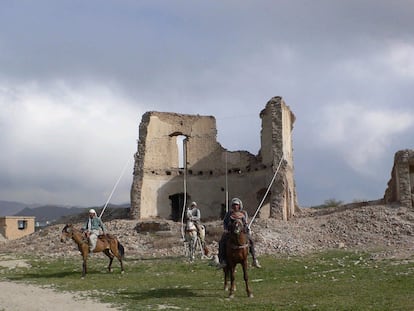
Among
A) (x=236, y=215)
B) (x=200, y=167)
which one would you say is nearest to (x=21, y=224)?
(x=200, y=167)

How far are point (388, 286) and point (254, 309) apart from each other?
3.54 meters

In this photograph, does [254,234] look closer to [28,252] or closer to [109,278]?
[109,278]

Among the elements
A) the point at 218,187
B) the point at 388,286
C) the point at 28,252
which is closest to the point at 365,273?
the point at 388,286

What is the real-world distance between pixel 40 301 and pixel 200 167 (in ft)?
75.4

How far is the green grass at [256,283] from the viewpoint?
1004cm

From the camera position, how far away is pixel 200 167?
33.8 m

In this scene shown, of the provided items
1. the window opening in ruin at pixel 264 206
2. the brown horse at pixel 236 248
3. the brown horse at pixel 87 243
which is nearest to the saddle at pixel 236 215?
the brown horse at pixel 236 248

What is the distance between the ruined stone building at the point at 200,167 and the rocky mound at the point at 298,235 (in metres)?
3.59

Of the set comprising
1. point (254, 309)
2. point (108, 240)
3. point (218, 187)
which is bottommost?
point (254, 309)

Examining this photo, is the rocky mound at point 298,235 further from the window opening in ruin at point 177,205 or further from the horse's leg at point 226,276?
the horse's leg at point 226,276

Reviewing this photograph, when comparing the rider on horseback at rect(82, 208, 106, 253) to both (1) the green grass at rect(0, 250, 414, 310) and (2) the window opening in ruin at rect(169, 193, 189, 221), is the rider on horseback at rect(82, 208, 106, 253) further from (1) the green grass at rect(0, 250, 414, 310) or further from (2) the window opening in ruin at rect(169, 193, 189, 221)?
(2) the window opening in ruin at rect(169, 193, 189, 221)

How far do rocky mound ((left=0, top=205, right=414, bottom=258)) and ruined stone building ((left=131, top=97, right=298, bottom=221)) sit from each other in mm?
3592

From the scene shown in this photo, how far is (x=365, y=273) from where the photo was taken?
13.8 metres

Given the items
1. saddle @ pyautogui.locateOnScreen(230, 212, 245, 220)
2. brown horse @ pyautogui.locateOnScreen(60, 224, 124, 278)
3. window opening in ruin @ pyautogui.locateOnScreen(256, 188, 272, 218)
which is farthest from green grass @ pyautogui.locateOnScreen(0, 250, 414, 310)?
window opening in ruin @ pyautogui.locateOnScreen(256, 188, 272, 218)
